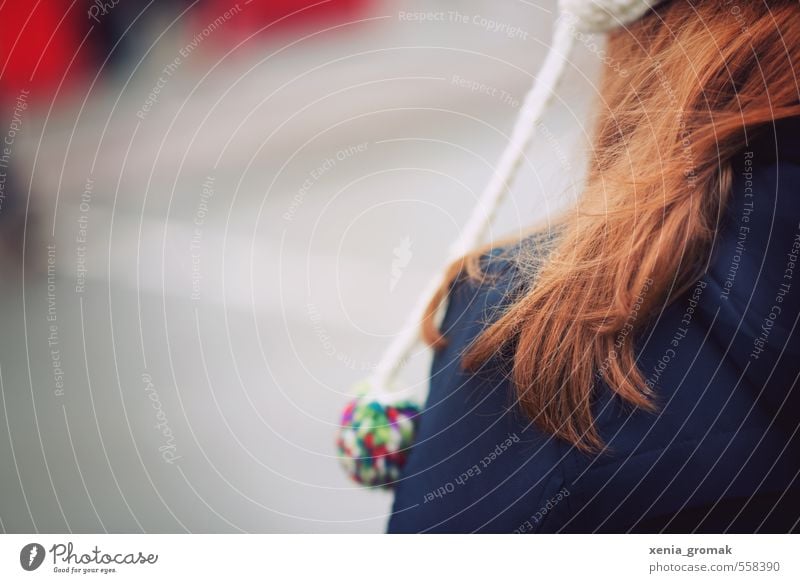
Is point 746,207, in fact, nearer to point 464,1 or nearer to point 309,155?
point 464,1


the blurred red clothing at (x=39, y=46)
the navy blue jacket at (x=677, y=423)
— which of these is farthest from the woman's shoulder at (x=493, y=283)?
the blurred red clothing at (x=39, y=46)

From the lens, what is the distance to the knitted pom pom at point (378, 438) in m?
0.45

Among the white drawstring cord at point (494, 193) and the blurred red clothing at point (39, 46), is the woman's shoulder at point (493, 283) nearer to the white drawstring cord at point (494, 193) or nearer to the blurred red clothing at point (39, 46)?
the white drawstring cord at point (494, 193)

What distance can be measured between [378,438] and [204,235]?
0.23 m

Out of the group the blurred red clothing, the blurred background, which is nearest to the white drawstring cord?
the blurred background

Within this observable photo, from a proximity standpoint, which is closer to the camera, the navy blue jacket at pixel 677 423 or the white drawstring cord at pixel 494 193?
the navy blue jacket at pixel 677 423

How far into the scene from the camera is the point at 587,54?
18.1 inches

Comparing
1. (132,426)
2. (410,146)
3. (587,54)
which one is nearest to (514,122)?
(587,54)

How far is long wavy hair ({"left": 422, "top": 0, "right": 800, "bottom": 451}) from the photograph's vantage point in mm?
374

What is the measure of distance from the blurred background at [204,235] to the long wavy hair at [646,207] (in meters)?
0.05

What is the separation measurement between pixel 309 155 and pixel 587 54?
29 cm

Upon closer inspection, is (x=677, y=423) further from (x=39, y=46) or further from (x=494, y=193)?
(x=39, y=46)

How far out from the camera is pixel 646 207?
375 millimetres

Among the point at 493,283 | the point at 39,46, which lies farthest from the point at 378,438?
the point at 39,46
